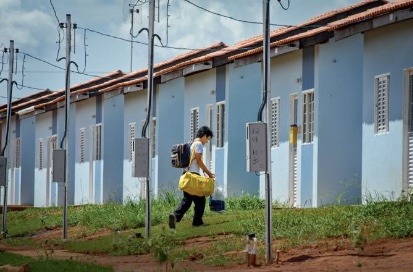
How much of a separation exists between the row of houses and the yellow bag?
4.73ft

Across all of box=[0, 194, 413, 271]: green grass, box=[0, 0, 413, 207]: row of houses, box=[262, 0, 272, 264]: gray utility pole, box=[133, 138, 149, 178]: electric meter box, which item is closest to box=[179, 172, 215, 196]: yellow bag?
box=[0, 194, 413, 271]: green grass

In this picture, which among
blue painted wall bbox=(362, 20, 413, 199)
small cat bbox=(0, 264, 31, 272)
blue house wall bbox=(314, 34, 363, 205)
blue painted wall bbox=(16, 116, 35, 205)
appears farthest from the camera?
blue painted wall bbox=(16, 116, 35, 205)

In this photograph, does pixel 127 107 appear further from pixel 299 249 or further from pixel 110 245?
pixel 299 249

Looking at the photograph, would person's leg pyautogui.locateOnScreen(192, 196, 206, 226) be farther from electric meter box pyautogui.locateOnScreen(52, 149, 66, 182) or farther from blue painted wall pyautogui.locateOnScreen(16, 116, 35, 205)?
blue painted wall pyautogui.locateOnScreen(16, 116, 35, 205)

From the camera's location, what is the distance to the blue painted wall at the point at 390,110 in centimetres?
2427

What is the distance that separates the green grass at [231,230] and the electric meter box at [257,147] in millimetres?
1530

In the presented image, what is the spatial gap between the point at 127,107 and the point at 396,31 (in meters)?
18.7

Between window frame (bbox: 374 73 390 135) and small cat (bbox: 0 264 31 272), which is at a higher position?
window frame (bbox: 374 73 390 135)

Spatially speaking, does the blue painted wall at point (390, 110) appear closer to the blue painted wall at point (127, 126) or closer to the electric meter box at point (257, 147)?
the electric meter box at point (257, 147)

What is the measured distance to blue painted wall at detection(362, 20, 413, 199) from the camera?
24.3 metres

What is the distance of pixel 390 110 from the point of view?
969 inches

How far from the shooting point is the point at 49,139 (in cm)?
5156

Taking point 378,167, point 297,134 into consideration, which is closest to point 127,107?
point 297,134

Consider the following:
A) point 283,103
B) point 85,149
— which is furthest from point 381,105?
point 85,149
